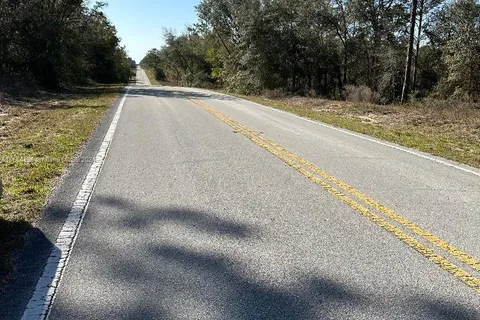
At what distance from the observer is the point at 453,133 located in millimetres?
12508

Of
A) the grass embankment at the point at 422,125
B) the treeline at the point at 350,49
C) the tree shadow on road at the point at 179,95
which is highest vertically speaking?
the treeline at the point at 350,49

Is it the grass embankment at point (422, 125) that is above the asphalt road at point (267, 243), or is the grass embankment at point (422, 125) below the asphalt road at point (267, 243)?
below

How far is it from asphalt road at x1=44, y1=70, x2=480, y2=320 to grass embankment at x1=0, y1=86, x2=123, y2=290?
618 mm

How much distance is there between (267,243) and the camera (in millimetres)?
3754

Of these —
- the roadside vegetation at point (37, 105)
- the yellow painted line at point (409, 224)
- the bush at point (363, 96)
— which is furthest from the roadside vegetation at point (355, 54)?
the yellow painted line at point (409, 224)

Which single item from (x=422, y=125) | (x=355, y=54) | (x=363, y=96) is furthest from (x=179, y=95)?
(x=355, y=54)

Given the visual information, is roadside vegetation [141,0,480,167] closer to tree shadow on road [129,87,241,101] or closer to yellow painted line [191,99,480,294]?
tree shadow on road [129,87,241,101]

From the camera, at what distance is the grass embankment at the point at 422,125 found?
372 inches

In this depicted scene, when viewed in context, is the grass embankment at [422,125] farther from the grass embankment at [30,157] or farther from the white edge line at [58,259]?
the grass embankment at [30,157]

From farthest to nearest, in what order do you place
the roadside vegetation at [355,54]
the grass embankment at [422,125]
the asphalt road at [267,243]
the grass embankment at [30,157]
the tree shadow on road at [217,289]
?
the roadside vegetation at [355,54] < the grass embankment at [422,125] < the grass embankment at [30,157] < the asphalt road at [267,243] < the tree shadow on road at [217,289]

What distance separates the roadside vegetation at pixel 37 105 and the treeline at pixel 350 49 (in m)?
13.0

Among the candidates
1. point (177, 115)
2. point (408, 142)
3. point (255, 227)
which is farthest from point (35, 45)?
point (255, 227)

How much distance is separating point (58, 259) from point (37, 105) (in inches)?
631

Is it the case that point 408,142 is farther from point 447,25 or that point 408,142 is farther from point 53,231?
point 447,25
